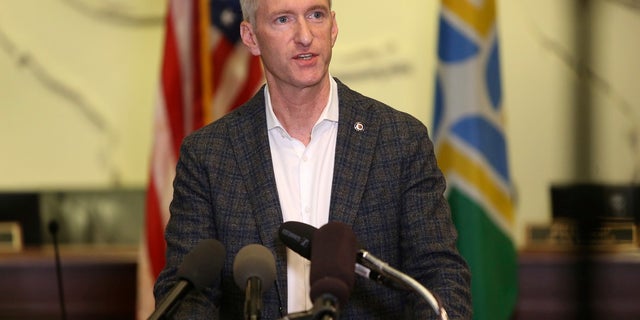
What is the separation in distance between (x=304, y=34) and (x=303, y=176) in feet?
1.15

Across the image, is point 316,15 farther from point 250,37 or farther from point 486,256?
point 486,256

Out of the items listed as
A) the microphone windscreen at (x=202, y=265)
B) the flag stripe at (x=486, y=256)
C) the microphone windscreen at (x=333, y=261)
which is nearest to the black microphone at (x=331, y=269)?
the microphone windscreen at (x=333, y=261)

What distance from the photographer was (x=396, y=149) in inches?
103

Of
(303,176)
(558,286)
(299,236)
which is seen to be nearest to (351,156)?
(303,176)

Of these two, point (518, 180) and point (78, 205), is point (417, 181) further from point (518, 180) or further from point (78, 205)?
point (78, 205)

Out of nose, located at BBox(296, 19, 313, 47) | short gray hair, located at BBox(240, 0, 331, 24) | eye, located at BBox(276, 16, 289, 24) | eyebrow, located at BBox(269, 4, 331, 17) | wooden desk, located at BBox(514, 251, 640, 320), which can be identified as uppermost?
short gray hair, located at BBox(240, 0, 331, 24)

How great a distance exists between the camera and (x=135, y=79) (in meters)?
6.44

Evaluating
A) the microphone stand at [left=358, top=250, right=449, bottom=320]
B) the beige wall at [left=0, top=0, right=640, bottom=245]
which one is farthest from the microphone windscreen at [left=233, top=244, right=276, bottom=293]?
the beige wall at [left=0, top=0, right=640, bottom=245]

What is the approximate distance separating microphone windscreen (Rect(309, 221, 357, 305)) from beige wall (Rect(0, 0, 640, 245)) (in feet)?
12.9

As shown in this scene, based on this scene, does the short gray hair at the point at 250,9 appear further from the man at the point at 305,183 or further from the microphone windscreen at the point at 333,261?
the microphone windscreen at the point at 333,261

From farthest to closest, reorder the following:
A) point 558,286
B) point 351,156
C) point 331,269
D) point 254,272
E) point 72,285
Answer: point 72,285 → point 558,286 → point 351,156 → point 254,272 → point 331,269

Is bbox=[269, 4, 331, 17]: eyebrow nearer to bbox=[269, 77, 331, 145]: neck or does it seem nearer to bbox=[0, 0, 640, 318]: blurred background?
bbox=[269, 77, 331, 145]: neck

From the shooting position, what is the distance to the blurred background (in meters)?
5.86

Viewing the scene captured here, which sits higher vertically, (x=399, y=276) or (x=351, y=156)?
(x=351, y=156)
